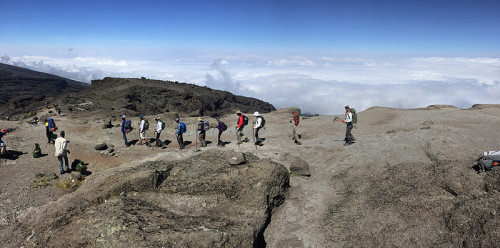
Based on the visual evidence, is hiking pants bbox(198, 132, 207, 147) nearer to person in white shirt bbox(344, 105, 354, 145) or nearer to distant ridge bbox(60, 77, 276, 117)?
person in white shirt bbox(344, 105, 354, 145)

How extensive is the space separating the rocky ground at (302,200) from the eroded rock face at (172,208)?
0.13 ft

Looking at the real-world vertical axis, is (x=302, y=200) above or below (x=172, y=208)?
below

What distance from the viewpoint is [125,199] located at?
9.11 m

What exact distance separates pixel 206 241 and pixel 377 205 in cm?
651

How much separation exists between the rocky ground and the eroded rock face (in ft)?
0.13

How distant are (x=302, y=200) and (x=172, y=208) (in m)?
5.42

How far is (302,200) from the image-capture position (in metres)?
11.9

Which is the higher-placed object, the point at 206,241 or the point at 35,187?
the point at 206,241

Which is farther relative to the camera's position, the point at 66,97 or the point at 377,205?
the point at 66,97

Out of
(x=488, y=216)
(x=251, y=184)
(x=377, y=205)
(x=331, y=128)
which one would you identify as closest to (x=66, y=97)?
(x=331, y=128)

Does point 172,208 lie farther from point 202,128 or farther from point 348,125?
point 348,125

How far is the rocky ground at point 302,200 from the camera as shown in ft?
25.7

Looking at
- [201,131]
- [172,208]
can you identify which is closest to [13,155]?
[201,131]

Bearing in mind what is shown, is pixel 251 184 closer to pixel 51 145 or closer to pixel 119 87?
pixel 51 145
